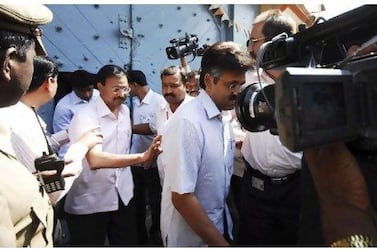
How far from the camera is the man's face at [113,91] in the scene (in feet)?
7.75

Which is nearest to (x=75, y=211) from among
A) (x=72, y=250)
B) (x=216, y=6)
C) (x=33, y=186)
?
(x=72, y=250)

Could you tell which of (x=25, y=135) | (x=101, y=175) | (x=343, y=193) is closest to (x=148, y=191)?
(x=101, y=175)

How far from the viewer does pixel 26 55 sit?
0.95 metres

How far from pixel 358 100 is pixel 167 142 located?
2.84ft

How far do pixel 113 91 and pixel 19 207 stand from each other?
1529 mm

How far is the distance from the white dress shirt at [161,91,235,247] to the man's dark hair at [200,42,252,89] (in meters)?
0.13

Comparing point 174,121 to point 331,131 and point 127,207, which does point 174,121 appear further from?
point 127,207

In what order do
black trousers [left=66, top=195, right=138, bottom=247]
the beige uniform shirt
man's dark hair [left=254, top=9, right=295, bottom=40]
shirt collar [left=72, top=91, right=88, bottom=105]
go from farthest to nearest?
1. shirt collar [left=72, top=91, right=88, bottom=105]
2. black trousers [left=66, top=195, right=138, bottom=247]
3. man's dark hair [left=254, top=9, right=295, bottom=40]
4. the beige uniform shirt

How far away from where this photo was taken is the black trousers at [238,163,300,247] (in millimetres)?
1629

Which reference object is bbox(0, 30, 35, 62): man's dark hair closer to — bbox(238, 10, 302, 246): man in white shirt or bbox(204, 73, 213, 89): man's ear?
bbox(204, 73, 213, 89): man's ear

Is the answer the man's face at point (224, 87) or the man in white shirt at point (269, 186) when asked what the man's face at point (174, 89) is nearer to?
the man in white shirt at point (269, 186)

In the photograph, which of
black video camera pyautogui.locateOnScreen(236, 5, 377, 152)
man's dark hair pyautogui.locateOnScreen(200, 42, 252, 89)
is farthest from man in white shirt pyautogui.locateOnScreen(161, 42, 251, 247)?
black video camera pyautogui.locateOnScreen(236, 5, 377, 152)

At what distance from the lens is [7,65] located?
0.88m

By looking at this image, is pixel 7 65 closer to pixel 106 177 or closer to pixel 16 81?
pixel 16 81
